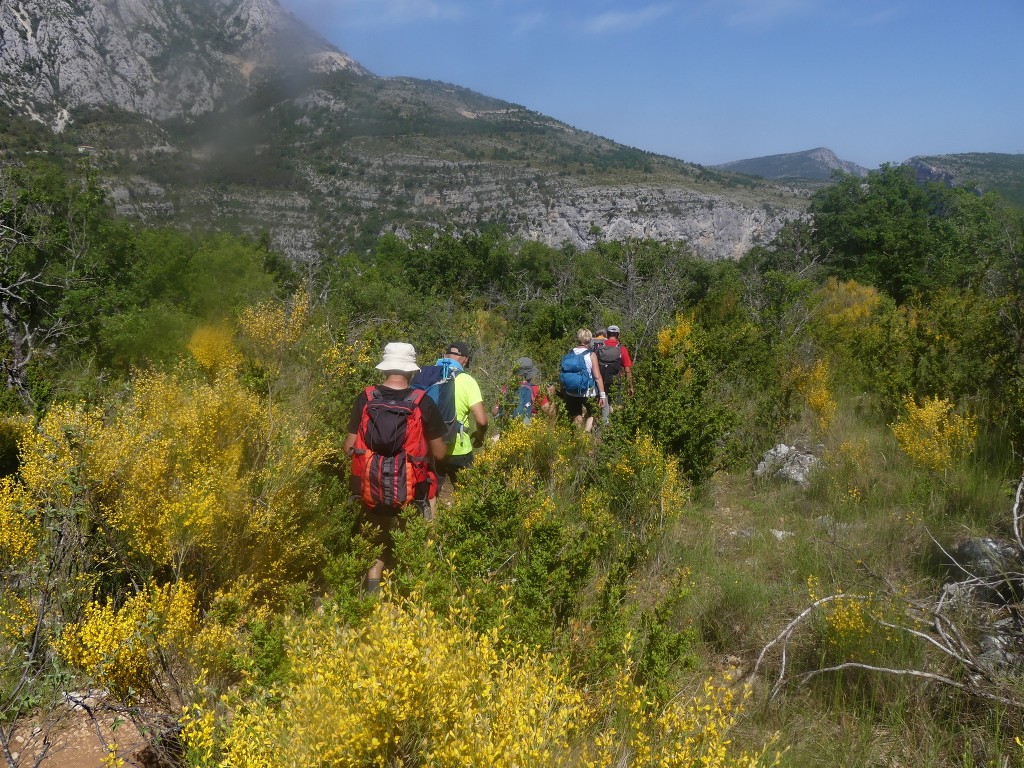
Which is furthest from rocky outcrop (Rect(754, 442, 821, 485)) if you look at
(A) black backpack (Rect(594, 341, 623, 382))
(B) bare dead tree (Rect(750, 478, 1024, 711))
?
(B) bare dead tree (Rect(750, 478, 1024, 711))

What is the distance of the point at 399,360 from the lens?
3.41m

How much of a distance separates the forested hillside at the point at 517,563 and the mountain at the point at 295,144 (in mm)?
4444

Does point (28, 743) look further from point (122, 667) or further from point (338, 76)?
point (338, 76)

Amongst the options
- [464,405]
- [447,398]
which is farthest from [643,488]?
[447,398]

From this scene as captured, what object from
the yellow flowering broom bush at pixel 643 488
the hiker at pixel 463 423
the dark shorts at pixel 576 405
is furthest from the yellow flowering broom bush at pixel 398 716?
the dark shorts at pixel 576 405

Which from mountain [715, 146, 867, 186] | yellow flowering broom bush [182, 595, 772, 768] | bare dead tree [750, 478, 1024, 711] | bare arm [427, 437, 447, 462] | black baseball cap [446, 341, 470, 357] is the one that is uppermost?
mountain [715, 146, 867, 186]

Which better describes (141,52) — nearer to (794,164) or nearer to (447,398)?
(447,398)

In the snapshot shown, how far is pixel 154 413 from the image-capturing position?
3.40 metres

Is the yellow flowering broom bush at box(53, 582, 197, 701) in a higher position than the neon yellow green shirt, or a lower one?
lower

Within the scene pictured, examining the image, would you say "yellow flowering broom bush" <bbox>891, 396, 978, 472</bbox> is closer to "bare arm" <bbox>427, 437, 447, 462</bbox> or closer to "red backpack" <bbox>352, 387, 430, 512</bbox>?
"bare arm" <bbox>427, 437, 447, 462</bbox>

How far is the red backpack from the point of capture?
3.17 metres

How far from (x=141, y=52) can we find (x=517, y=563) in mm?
22652

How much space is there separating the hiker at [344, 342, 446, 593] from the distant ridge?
16604 cm

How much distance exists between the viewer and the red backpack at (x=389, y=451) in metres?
3.17
